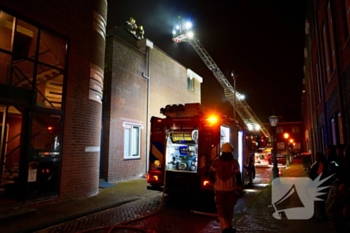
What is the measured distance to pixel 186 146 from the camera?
7.99 m

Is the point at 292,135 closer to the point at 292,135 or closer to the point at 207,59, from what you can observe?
the point at 292,135

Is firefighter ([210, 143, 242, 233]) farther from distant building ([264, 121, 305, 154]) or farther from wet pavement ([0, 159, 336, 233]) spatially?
distant building ([264, 121, 305, 154])

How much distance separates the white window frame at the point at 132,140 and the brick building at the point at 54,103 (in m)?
0.84

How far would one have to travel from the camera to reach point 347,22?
6781 millimetres

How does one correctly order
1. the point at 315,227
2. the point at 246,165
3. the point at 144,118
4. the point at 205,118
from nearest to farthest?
the point at 315,227
the point at 205,118
the point at 246,165
the point at 144,118

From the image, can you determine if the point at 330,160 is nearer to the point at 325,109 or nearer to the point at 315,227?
the point at 315,227

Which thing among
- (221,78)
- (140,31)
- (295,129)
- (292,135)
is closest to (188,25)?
(140,31)

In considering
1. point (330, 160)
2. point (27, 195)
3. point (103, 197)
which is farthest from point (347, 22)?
point (27, 195)

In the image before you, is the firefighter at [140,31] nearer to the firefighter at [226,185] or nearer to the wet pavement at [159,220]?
the wet pavement at [159,220]

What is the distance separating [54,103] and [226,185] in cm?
586

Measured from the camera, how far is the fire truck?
289 inches

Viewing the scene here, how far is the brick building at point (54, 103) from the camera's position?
6.92 metres

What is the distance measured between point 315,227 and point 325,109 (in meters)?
7.06

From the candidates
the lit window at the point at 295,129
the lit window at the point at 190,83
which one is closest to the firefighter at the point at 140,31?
the lit window at the point at 190,83
